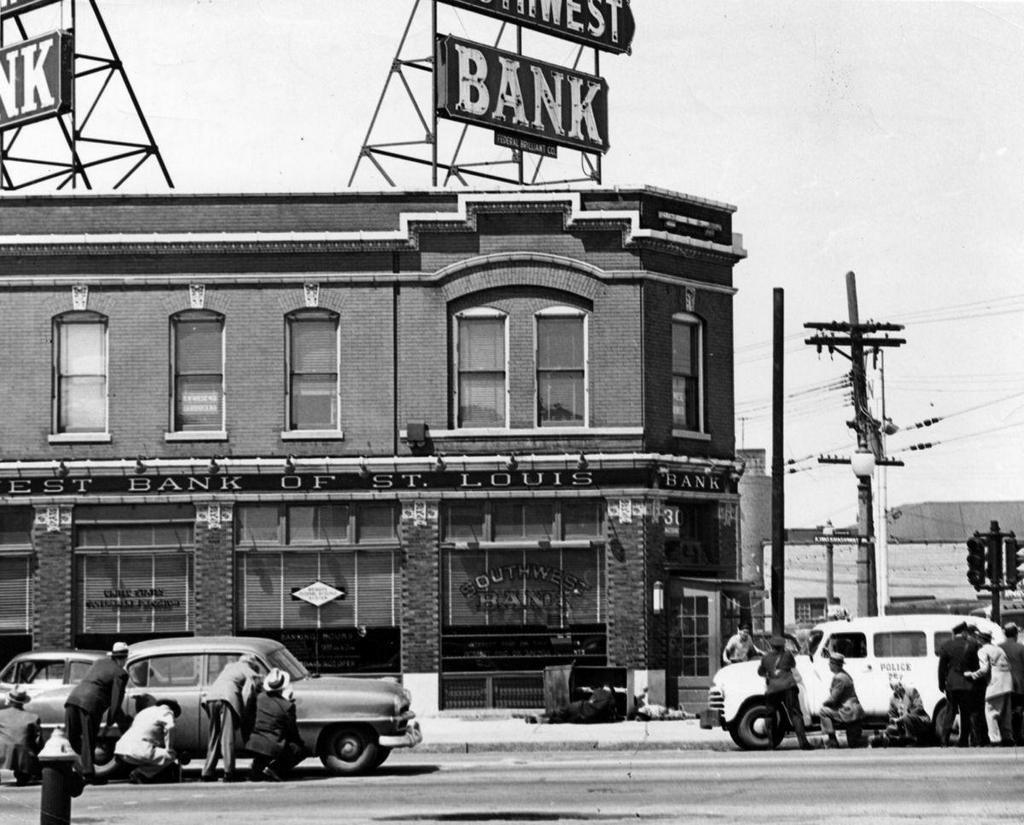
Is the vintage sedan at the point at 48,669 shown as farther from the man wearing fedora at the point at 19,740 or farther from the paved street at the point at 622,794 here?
the paved street at the point at 622,794

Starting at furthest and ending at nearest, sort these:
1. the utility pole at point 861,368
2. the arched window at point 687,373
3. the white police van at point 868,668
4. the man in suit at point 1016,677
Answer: the utility pole at point 861,368
the arched window at point 687,373
the white police van at point 868,668
the man in suit at point 1016,677

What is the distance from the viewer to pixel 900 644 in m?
26.3

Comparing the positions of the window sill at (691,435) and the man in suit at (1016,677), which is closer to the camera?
the man in suit at (1016,677)

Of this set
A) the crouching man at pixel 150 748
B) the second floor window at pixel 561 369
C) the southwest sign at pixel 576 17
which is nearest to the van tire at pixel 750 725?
the crouching man at pixel 150 748

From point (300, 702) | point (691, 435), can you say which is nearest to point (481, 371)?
point (691, 435)

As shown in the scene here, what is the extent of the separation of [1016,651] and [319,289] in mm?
14657

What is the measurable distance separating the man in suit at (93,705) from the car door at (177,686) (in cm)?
30

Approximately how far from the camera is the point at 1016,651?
82.3 feet

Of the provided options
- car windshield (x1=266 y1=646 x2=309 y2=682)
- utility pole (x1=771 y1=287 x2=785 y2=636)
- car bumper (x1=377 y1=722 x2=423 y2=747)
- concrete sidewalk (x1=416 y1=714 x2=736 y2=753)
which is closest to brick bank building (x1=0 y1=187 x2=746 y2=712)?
utility pole (x1=771 y1=287 x2=785 y2=636)

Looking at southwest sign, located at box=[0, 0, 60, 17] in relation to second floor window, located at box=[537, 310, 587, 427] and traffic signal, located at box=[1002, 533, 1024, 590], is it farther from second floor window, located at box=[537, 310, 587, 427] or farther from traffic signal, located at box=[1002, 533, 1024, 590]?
traffic signal, located at box=[1002, 533, 1024, 590]

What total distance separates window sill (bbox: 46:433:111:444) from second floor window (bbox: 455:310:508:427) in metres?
6.39

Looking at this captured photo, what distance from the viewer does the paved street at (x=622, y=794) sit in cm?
1705

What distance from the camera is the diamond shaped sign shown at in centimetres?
3394

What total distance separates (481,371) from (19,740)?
14400 mm
